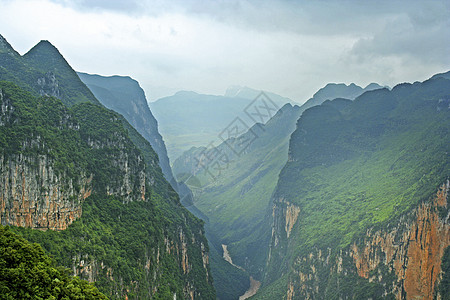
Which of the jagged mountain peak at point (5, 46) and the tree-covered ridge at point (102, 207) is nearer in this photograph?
the tree-covered ridge at point (102, 207)

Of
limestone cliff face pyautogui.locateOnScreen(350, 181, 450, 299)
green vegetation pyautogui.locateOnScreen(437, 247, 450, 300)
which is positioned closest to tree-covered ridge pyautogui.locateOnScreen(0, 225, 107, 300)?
green vegetation pyautogui.locateOnScreen(437, 247, 450, 300)

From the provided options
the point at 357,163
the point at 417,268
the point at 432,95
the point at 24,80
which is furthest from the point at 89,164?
the point at 432,95

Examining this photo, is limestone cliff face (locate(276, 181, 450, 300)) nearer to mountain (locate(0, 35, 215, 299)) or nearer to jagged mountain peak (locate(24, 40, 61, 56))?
mountain (locate(0, 35, 215, 299))

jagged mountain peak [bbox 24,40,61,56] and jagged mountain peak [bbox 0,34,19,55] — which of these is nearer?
jagged mountain peak [bbox 0,34,19,55]

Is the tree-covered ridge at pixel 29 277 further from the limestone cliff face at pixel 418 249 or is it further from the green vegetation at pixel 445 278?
the limestone cliff face at pixel 418 249

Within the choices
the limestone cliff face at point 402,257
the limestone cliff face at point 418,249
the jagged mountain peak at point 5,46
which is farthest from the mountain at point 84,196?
the limestone cliff face at point 418,249

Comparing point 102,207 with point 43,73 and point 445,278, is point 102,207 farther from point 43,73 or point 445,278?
point 445,278
